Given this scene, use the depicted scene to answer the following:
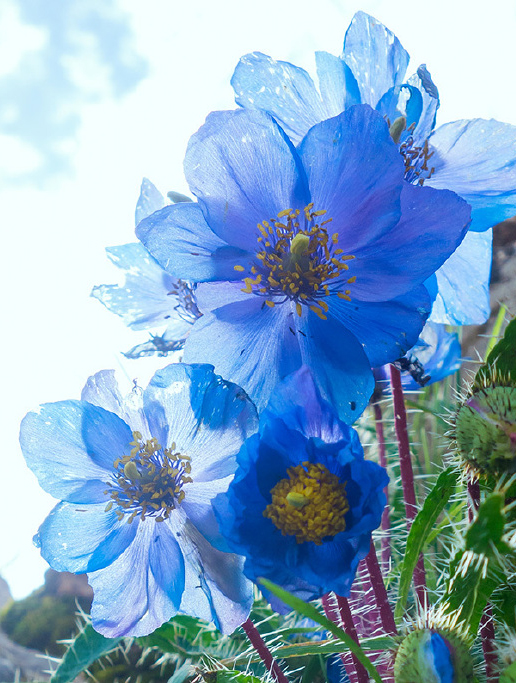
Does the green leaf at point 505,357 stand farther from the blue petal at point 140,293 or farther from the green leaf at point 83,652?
the green leaf at point 83,652

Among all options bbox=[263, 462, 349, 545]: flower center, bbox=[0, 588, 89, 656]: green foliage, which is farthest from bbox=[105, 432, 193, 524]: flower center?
bbox=[0, 588, 89, 656]: green foliage

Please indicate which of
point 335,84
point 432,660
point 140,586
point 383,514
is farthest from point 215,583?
point 335,84

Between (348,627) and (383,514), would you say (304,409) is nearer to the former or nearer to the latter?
(348,627)

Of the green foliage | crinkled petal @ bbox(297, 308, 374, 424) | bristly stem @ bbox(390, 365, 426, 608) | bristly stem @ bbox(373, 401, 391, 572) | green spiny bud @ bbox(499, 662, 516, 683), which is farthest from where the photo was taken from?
the green foliage

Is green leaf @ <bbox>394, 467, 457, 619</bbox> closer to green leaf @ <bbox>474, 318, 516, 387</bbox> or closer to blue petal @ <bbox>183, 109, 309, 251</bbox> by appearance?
green leaf @ <bbox>474, 318, 516, 387</bbox>

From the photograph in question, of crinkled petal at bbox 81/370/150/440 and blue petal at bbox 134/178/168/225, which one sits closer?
crinkled petal at bbox 81/370/150/440
